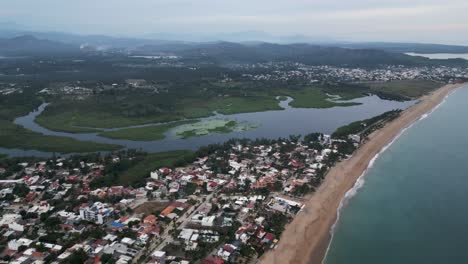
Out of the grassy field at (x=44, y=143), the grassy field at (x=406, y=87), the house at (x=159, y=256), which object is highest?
the grassy field at (x=406, y=87)

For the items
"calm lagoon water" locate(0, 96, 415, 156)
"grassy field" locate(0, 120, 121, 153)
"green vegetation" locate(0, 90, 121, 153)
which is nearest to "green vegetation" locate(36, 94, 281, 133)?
"calm lagoon water" locate(0, 96, 415, 156)

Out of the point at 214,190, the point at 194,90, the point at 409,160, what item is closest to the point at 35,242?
the point at 214,190

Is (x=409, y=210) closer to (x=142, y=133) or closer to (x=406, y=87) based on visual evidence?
(x=142, y=133)

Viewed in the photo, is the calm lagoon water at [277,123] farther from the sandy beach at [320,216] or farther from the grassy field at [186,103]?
the sandy beach at [320,216]

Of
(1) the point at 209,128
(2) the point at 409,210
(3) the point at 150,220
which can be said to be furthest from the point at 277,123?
(3) the point at 150,220

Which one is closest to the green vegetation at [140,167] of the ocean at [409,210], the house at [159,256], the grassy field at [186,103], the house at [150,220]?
the house at [150,220]

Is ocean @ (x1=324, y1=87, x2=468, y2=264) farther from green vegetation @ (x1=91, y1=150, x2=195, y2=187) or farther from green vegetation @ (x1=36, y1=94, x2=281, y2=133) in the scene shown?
green vegetation @ (x1=36, y1=94, x2=281, y2=133)
